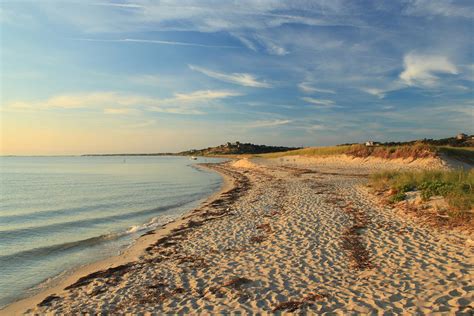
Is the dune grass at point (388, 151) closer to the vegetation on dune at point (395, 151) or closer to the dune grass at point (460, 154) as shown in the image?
the vegetation on dune at point (395, 151)

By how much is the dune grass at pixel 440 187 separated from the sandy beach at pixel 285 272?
195cm

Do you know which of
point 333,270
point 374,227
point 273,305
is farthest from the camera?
point 374,227

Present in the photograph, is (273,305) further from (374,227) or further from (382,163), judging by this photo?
(382,163)

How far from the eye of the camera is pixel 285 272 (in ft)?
27.8

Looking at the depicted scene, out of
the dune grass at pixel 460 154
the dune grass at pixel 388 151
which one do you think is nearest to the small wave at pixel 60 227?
the dune grass at pixel 388 151

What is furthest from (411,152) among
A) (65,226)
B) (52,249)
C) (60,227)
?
(52,249)

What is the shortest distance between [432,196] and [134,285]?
43.6 ft

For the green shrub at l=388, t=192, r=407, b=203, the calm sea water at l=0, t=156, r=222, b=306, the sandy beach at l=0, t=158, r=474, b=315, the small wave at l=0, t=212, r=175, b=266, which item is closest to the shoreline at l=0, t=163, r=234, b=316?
the sandy beach at l=0, t=158, r=474, b=315

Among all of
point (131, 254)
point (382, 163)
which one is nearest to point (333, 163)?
point (382, 163)

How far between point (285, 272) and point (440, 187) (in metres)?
11.0

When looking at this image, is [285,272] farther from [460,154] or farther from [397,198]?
[460,154]

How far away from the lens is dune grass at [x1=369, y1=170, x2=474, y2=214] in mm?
12672

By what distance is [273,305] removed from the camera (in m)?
6.73

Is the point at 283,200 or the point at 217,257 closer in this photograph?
the point at 217,257
